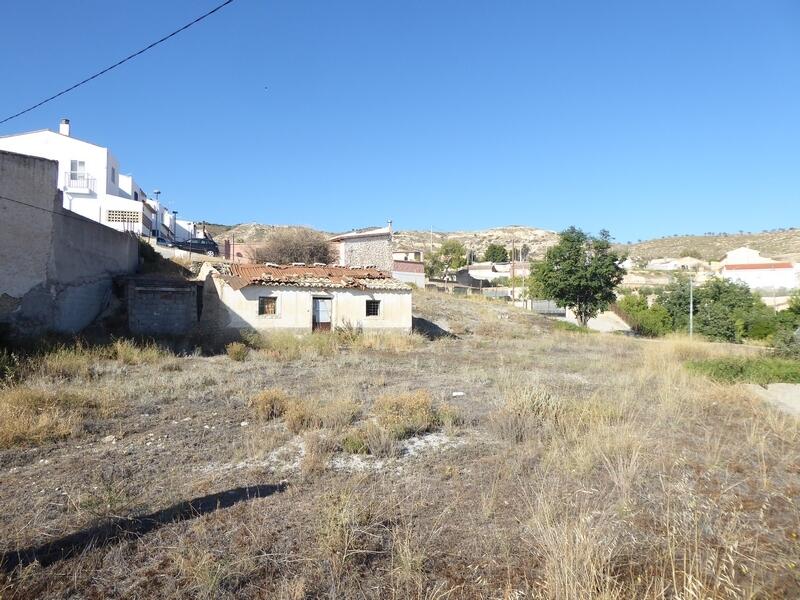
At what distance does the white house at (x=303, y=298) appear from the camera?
20016 millimetres

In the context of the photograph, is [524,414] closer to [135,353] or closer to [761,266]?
[135,353]

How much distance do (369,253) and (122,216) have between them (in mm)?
17422

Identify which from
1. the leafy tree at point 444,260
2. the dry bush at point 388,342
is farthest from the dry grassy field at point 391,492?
the leafy tree at point 444,260

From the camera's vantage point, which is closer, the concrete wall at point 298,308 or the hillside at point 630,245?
the concrete wall at point 298,308

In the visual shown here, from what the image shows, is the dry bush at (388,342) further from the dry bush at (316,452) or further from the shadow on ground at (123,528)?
the shadow on ground at (123,528)

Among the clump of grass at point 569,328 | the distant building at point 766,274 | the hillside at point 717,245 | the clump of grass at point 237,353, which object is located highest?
the hillside at point 717,245

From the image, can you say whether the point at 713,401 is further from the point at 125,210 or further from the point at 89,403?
the point at 125,210

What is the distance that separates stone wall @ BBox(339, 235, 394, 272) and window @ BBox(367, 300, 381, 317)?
14.7 meters

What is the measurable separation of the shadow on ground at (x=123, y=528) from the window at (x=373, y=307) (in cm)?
1740

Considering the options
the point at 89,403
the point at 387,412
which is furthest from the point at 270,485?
the point at 89,403

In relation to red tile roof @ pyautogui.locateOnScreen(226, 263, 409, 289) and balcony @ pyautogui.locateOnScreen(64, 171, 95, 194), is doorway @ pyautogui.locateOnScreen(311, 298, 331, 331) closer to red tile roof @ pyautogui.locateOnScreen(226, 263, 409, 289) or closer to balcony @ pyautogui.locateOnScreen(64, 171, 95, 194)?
red tile roof @ pyautogui.locateOnScreen(226, 263, 409, 289)

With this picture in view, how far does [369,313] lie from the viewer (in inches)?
891

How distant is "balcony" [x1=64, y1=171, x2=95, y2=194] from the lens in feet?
115

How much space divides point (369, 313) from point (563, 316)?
23.1 metres
